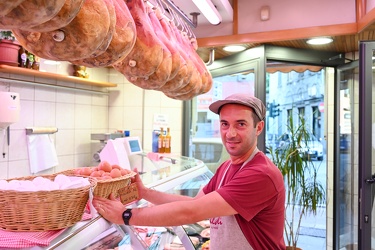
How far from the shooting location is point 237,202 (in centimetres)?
156

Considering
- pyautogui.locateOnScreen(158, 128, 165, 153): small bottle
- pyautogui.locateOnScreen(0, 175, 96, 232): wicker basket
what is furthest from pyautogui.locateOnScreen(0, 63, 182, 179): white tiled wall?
pyautogui.locateOnScreen(0, 175, 96, 232): wicker basket

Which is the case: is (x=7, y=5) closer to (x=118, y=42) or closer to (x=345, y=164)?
(x=118, y=42)

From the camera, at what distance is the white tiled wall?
3705 mm

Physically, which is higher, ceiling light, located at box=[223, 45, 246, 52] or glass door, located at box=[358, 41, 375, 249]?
ceiling light, located at box=[223, 45, 246, 52]

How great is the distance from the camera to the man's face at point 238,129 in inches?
70.4

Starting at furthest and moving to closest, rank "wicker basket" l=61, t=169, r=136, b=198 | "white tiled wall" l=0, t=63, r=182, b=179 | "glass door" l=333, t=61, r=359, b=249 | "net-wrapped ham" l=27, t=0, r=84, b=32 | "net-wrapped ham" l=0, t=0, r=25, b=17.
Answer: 1. "glass door" l=333, t=61, r=359, b=249
2. "white tiled wall" l=0, t=63, r=182, b=179
3. "wicker basket" l=61, t=169, r=136, b=198
4. "net-wrapped ham" l=27, t=0, r=84, b=32
5. "net-wrapped ham" l=0, t=0, r=25, b=17

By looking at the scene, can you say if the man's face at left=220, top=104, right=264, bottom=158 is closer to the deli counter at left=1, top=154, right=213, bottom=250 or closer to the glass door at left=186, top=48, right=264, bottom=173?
the deli counter at left=1, top=154, right=213, bottom=250

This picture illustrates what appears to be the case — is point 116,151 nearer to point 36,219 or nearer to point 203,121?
point 203,121

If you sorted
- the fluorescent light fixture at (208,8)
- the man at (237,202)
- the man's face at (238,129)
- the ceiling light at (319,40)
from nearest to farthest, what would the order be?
the man at (237,202) → the man's face at (238,129) → the fluorescent light fixture at (208,8) → the ceiling light at (319,40)

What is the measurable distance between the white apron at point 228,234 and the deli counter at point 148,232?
0.35 meters

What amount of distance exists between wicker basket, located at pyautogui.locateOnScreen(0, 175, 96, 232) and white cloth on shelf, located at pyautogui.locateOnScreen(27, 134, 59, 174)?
2.91m

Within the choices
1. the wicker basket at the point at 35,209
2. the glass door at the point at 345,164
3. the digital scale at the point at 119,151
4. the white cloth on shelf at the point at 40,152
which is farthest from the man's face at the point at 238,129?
the glass door at the point at 345,164

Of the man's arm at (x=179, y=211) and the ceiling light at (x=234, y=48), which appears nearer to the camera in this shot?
the man's arm at (x=179, y=211)

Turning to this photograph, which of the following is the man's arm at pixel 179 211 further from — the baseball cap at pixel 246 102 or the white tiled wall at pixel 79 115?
the white tiled wall at pixel 79 115
